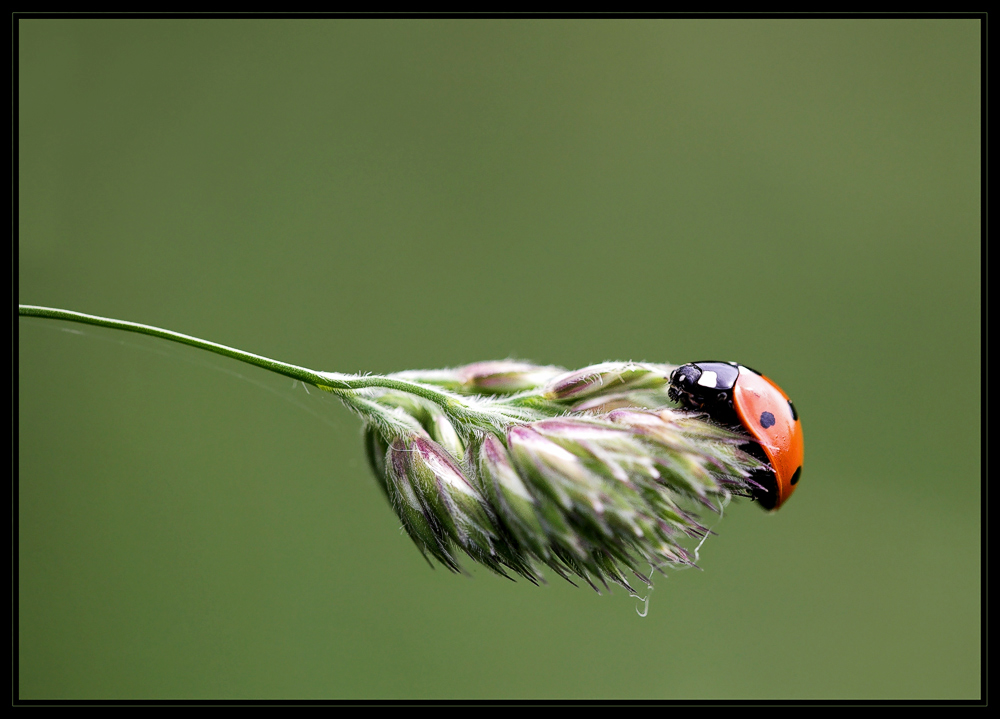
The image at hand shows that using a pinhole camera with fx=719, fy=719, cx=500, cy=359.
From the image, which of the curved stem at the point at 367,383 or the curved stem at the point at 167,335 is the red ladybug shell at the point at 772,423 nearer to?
the curved stem at the point at 367,383

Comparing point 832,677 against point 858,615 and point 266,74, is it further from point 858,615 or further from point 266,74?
point 266,74

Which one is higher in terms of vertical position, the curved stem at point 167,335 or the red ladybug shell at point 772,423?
the curved stem at point 167,335

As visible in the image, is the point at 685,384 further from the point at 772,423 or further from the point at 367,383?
the point at 367,383

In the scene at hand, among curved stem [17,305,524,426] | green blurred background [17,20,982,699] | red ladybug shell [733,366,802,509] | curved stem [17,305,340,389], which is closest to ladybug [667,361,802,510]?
red ladybug shell [733,366,802,509]

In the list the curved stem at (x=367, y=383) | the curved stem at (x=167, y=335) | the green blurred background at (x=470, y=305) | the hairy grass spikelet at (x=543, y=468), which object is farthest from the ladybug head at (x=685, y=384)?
the green blurred background at (x=470, y=305)

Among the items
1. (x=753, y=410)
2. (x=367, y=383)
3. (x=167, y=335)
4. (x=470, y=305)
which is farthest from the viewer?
(x=470, y=305)

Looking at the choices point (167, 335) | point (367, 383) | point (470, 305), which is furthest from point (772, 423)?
point (470, 305)

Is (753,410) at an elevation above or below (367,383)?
below
